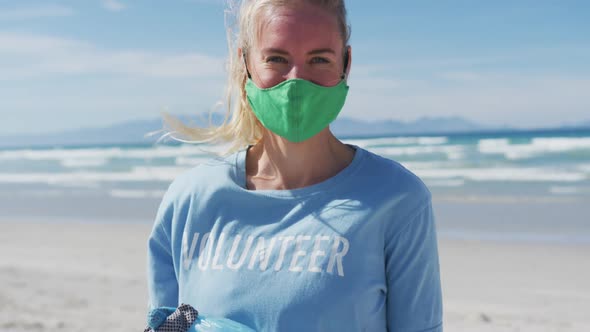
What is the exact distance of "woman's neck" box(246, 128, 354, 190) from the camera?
6.08ft

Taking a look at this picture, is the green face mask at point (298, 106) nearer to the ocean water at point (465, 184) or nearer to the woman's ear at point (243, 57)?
the woman's ear at point (243, 57)

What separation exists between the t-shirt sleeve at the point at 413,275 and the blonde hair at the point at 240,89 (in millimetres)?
534

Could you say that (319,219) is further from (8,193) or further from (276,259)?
A: (8,193)

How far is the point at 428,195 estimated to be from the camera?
1.74m

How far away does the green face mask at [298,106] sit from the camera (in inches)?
70.5

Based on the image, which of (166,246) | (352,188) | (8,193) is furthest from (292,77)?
(8,193)

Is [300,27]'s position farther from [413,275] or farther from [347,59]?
[413,275]

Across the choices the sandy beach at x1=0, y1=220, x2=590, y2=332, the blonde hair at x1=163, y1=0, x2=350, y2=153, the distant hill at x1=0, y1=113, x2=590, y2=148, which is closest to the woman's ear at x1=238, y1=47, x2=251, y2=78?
the blonde hair at x1=163, y1=0, x2=350, y2=153

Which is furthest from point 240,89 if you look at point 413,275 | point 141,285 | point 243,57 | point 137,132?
point 137,132

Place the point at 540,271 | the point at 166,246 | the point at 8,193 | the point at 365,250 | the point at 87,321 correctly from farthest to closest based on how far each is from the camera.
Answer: the point at 8,193, the point at 540,271, the point at 87,321, the point at 166,246, the point at 365,250

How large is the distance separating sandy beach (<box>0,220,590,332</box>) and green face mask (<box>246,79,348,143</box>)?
3690 millimetres

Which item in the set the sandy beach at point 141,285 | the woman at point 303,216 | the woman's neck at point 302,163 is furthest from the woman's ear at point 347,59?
the sandy beach at point 141,285

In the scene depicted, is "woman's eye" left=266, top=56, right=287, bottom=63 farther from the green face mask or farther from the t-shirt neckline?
the t-shirt neckline

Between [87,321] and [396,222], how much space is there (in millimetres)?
4327
